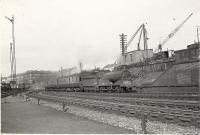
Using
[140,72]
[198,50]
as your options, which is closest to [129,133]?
[198,50]

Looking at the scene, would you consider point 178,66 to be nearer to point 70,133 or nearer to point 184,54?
point 184,54

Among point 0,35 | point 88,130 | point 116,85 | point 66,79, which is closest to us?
point 0,35

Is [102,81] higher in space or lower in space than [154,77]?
lower

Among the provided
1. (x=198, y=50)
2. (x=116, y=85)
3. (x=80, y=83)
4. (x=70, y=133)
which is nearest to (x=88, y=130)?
Answer: (x=70, y=133)

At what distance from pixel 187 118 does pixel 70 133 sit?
4212 millimetres

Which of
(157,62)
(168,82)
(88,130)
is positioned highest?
(157,62)

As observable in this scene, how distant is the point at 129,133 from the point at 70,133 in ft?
6.98

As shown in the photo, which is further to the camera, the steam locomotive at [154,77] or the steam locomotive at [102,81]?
the steam locomotive at [102,81]

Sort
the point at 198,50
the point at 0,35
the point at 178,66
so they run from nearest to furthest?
1. the point at 0,35
2. the point at 198,50
3. the point at 178,66

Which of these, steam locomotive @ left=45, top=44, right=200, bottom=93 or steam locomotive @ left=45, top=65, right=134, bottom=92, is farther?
steam locomotive @ left=45, top=65, right=134, bottom=92

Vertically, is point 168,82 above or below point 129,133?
above

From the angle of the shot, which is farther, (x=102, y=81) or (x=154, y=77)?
(x=102, y=81)

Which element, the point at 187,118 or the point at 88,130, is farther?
the point at 88,130

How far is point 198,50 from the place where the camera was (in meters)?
25.8
